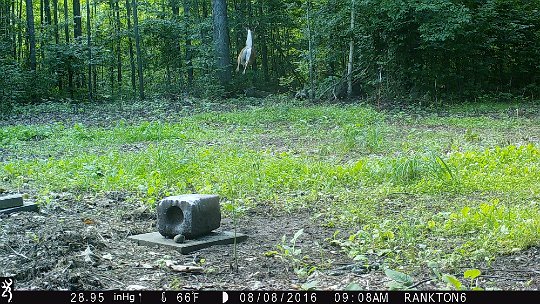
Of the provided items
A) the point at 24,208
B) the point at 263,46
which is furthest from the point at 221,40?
the point at 24,208

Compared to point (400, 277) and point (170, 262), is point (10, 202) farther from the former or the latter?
point (400, 277)

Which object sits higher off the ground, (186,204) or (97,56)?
(97,56)

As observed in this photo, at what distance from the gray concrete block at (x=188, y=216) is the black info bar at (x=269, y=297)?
140cm

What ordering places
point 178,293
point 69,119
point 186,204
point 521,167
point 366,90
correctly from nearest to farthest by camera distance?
point 178,293, point 186,204, point 521,167, point 69,119, point 366,90

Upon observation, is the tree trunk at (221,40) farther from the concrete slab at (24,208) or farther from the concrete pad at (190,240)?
the concrete pad at (190,240)

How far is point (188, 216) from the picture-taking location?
194 inches

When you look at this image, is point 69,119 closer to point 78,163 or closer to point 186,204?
point 78,163

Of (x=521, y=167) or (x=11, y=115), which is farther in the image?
(x=11, y=115)

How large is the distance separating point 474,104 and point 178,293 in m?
16.5

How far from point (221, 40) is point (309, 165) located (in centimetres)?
1547

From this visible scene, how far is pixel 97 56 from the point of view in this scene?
23.9 meters

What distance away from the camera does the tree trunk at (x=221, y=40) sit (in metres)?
22.6

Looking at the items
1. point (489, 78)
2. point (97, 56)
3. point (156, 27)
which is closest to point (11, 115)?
point (97, 56)

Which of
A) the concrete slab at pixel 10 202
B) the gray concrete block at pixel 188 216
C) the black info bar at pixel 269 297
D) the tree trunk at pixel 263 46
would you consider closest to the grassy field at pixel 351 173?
the black info bar at pixel 269 297
